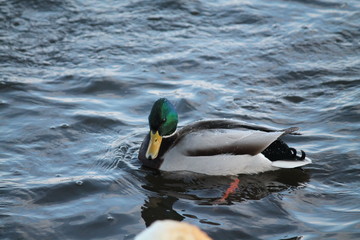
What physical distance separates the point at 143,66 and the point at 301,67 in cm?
218

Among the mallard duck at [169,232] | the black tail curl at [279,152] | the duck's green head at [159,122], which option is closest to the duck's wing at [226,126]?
the black tail curl at [279,152]

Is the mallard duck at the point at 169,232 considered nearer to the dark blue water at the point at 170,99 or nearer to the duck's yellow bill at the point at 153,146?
the dark blue water at the point at 170,99

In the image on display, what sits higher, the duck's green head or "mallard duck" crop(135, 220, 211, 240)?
"mallard duck" crop(135, 220, 211, 240)

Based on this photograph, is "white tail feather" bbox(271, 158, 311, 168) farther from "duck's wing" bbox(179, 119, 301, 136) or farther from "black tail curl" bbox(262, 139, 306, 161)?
"duck's wing" bbox(179, 119, 301, 136)

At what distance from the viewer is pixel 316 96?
845cm

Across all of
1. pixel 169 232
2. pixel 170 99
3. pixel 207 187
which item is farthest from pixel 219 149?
pixel 169 232

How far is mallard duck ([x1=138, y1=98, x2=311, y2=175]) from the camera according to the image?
671cm

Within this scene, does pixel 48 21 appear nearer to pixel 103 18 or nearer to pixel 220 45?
pixel 103 18

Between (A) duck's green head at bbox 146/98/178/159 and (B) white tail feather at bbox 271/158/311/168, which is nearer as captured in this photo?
(B) white tail feather at bbox 271/158/311/168

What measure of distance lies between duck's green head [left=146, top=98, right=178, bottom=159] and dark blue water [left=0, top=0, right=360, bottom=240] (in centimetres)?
32

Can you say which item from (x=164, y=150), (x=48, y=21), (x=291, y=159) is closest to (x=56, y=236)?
(x=164, y=150)

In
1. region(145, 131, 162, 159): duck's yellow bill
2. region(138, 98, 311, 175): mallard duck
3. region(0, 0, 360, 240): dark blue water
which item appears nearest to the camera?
region(0, 0, 360, 240): dark blue water

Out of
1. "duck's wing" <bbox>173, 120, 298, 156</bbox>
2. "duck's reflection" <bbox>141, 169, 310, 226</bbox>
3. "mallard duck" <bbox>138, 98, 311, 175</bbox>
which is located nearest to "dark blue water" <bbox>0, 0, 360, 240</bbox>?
"duck's reflection" <bbox>141, 169, 310, 226</bbox>

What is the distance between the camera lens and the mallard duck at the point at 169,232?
216 centimetres
